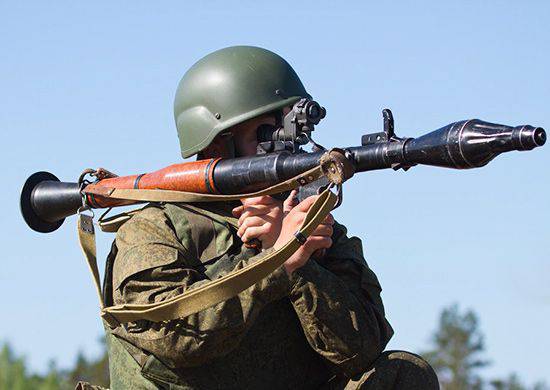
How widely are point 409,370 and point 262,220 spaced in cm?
128

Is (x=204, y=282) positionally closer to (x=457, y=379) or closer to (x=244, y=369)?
(x=244, y=369)

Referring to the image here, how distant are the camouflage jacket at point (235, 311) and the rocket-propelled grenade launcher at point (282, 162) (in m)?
0.26

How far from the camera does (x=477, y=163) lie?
728 centimetres

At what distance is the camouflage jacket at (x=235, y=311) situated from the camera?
801 centimetres

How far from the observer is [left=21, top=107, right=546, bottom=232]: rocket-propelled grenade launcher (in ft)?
23.7

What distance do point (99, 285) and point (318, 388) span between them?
4.94ft

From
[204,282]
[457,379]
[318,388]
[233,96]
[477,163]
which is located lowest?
[457,379]

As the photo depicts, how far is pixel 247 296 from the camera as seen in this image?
801cm

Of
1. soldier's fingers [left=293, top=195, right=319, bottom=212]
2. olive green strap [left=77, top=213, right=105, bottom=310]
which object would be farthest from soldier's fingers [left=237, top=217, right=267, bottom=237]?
olive green strap [left=77, top=213, right=105, bottom=310]

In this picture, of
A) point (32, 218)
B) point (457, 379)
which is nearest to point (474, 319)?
point (457, 379)

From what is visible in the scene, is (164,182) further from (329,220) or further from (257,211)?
(329,220)

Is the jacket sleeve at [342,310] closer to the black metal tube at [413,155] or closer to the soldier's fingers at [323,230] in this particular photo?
the soldier's fingers at [323,230]

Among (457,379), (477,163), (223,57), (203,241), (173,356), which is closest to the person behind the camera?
(477,163)

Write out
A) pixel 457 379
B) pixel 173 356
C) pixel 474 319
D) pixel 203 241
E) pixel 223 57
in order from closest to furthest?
pixel 173 356 < pixel 203 241 < pixel 223 57 < pixel 457 379 < pixel 474 319
